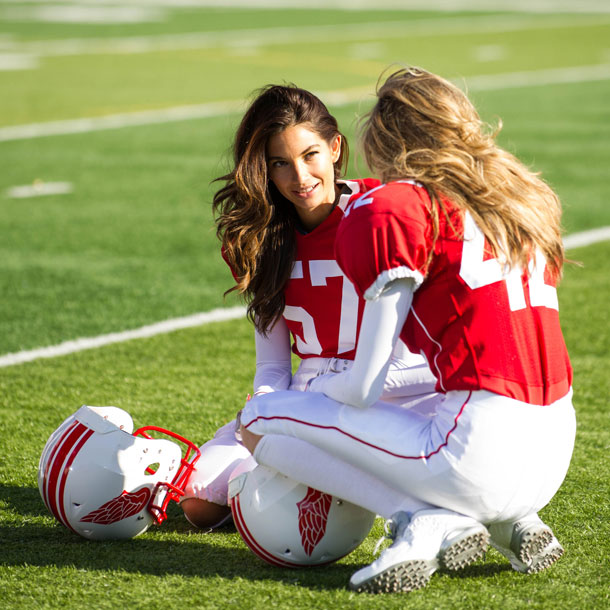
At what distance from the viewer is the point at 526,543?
2814mm

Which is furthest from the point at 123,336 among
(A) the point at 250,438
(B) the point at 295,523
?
(B) the point at 295,523

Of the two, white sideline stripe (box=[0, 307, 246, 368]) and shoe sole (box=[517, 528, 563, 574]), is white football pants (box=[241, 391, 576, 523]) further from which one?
white sideline stripe (box=[0, 307, 246, 368])

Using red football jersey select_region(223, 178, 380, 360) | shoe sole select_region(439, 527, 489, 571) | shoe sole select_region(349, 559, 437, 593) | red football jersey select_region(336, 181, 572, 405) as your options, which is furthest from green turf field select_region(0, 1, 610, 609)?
red football jersey select_region(336, 181, 572, 405)

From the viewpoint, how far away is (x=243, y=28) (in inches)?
1061

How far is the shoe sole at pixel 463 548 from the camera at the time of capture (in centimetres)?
263

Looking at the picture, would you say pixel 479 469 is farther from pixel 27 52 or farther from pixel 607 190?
pixel 27 52

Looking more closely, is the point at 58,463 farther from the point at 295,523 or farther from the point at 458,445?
the point at 458,445

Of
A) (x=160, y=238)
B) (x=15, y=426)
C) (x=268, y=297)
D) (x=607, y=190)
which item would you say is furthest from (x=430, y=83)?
(x=607, y=190)

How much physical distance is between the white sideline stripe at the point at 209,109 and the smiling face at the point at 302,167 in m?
6.07

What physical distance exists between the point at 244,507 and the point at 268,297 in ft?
2.40

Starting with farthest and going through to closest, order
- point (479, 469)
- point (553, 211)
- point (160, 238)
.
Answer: point (160, 238) < point (553, 211) < point (479, 469)

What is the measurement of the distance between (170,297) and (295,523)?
339 centimetres

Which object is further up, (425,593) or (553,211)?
(553,211)

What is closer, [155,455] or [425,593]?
[425,593]
